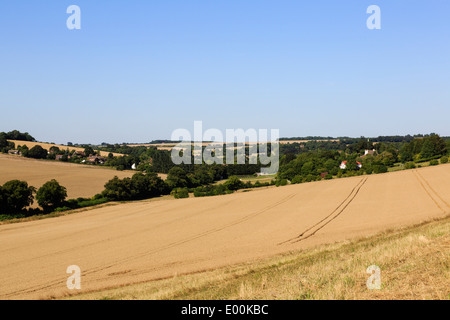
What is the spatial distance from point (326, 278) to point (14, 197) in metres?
50.3

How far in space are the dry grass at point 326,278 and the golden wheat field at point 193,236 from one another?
2292 millimetres

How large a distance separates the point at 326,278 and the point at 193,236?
16727mm

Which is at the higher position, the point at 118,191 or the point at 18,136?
the point at 18,136

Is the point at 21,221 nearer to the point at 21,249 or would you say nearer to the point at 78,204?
the point at 78,204

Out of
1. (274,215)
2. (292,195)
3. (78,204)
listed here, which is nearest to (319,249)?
(274,215)

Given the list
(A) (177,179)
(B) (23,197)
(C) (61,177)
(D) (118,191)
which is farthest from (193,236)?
(C) (61,177)

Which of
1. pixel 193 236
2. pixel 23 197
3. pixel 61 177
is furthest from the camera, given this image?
pixel 61 177

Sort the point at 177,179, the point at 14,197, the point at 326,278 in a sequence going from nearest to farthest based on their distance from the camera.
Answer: the point at 326,278 < the point at 14,197 < the point at 177,179

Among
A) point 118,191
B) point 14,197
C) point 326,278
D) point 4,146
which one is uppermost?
point 4,146

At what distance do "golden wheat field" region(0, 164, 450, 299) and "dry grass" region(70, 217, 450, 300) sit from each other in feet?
7.52

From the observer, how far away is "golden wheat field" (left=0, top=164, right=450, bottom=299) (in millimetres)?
17156

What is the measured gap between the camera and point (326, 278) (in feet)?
35.1

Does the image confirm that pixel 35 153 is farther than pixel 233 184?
Yes

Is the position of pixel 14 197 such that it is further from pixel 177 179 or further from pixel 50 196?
pixel 177 179
